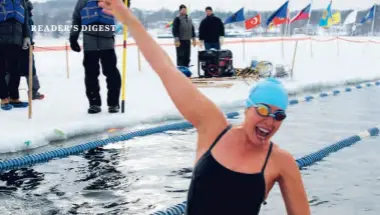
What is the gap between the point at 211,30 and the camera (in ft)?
52.2

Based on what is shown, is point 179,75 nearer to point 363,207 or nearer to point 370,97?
point 363,207

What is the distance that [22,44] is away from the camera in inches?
361

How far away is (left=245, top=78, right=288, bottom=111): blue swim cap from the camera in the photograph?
2.55 m

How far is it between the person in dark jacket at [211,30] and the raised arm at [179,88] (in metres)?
13.3

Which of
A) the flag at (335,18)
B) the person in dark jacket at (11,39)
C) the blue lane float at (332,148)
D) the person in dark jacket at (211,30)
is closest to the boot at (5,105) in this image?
the person in dark jacket at (11,39)

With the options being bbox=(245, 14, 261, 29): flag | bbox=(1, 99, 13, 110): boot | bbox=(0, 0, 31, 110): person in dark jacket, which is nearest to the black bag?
A: bbox=(0, 0, 31, 110): person in dark jacket

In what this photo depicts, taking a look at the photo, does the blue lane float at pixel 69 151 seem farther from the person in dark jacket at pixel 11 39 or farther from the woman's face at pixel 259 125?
the woman's face at pixel 259 125

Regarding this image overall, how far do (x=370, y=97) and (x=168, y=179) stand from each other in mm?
9102

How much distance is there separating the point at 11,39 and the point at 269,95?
7185 mm

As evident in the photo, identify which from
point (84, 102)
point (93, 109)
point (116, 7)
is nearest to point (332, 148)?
point (93, 109)

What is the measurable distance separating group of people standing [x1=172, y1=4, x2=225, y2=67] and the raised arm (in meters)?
12.6

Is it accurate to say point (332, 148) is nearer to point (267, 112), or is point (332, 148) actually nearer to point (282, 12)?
point (267, 112)

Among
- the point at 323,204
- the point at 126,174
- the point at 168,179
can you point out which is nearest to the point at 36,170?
the point at 126,174

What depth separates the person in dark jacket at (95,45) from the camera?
8.97 meters
